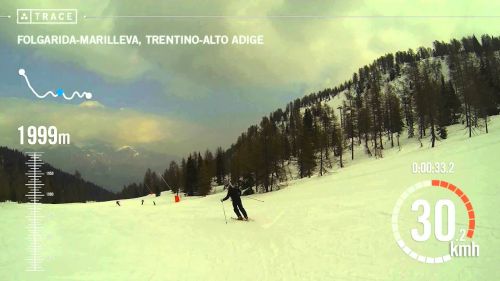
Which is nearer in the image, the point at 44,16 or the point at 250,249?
the point at 44,16

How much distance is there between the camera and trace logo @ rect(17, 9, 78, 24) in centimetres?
794

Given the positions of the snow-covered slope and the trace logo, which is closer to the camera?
the snow-covered slope

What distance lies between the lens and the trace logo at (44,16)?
7938 millimetres

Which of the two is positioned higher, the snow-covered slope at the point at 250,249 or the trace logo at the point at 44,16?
the trace logo at the point at 44,16

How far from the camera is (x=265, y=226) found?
12.0m

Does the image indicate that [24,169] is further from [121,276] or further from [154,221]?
[154,221]

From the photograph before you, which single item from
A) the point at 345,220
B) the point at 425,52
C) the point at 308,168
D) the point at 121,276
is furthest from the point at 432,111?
the point at 425,52

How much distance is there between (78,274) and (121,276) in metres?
0.90

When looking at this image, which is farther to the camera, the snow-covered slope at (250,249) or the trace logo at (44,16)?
the trace logo at (44,16)

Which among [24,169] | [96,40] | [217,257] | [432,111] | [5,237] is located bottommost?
[217,257]

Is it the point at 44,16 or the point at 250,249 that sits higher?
the point at 44,16

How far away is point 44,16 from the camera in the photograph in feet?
26.2

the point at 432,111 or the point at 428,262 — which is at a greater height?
the point at 432,111

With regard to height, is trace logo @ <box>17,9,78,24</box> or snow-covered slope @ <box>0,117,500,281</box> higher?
trace logo @ <box>17,9,78,24</box>
